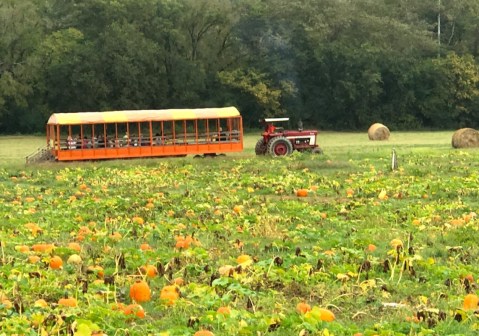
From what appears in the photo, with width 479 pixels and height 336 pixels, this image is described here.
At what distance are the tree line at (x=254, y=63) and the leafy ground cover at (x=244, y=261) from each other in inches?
1831

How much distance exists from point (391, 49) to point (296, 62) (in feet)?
28.9

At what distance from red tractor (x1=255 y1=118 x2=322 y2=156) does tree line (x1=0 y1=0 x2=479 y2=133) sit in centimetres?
3053

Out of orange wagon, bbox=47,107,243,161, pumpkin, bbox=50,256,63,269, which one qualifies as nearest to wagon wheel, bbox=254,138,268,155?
orange wagon, bbox=47,107,243,161

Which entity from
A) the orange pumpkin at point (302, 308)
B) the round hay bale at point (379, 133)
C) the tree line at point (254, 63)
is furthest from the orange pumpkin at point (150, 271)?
the tree line at point (254, 63)

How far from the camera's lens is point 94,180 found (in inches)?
738

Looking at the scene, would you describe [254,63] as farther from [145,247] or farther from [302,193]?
[145,247]

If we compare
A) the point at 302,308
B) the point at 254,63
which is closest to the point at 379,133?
the point at 254,63

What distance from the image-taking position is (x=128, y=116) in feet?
103

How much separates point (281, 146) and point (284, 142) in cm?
22

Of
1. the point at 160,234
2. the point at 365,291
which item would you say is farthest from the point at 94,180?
the point at 365,291

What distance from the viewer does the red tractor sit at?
2948 cm

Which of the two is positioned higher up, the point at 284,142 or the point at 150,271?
the point at 284,142

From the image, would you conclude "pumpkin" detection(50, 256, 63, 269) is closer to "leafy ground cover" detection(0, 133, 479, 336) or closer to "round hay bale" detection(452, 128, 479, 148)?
"leafy ground cover" detection(0, 133, 479, 336)

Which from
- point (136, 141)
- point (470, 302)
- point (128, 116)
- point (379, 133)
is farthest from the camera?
point (379, 133)
